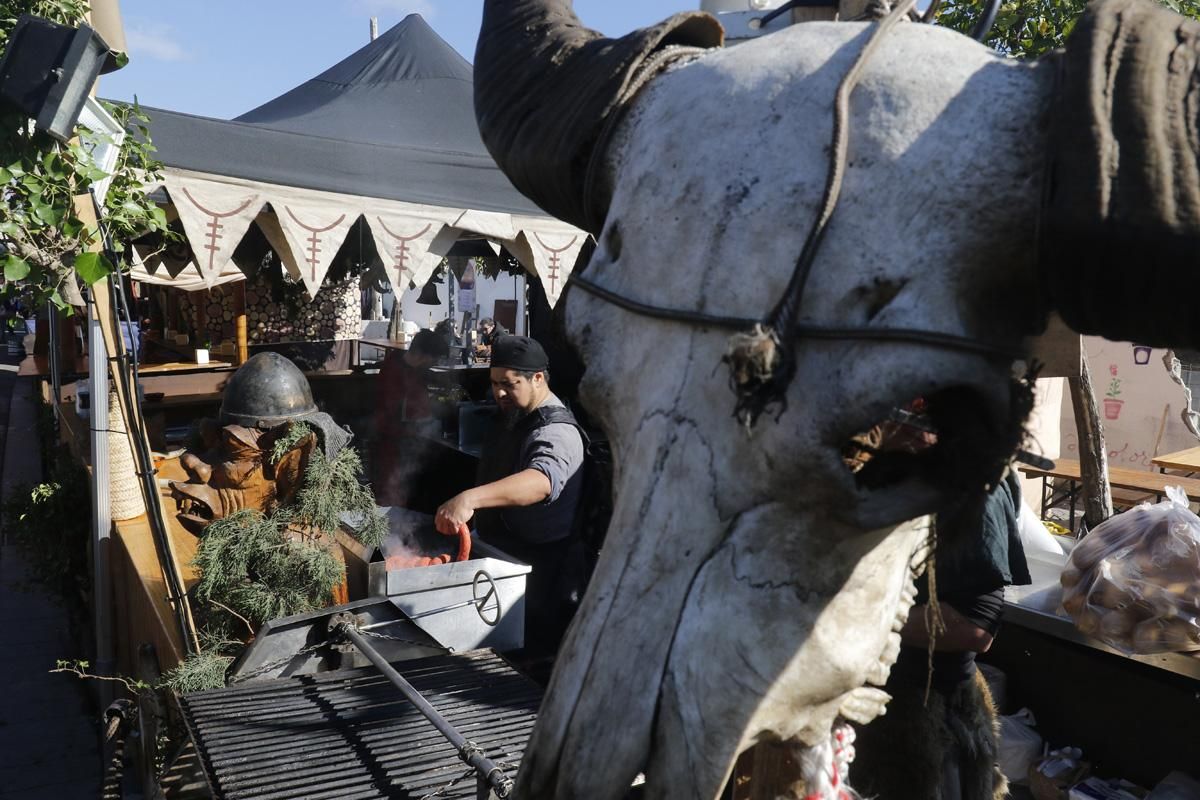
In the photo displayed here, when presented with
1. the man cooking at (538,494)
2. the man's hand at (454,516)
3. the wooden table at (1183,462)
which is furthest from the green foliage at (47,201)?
the wooden table at (1183,462)

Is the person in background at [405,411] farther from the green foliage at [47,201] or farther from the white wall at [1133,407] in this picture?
the white wall at [1133,407]

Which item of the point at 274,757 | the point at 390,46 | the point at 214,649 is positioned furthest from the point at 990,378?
the point at 390,46

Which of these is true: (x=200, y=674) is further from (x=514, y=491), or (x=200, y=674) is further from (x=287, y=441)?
(x=514, y=491)

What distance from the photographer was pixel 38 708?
6852 millimetres

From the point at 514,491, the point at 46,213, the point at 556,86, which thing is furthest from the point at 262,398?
the point at 556,86

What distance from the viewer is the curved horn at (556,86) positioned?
3.28ft

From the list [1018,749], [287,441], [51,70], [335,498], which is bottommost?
[1018,749]

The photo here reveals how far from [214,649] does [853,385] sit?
3.48m

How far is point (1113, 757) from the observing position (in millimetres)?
4199

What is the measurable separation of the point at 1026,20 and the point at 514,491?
3.84m

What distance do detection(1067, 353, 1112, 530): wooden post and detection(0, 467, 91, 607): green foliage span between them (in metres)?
7.05

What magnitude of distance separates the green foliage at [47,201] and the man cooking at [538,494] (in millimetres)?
2064

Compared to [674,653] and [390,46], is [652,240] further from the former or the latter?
[390,46]

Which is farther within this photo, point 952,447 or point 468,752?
point 468,752
